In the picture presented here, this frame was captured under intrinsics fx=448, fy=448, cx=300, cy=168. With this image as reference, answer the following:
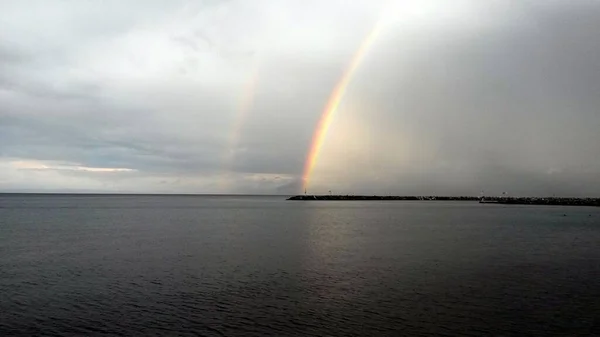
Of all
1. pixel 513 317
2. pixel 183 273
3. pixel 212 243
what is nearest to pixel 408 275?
pixel 513 317

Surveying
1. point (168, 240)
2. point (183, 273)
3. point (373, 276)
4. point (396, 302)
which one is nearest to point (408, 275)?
point (373, 276)

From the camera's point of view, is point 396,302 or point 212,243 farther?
point 212,243

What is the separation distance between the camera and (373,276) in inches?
1289

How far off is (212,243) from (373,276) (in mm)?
26986

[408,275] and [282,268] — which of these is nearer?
[408,275]

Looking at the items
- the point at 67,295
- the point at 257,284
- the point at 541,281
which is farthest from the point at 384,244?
the point at 67,295

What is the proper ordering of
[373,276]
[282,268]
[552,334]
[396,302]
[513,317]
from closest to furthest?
[552,334] < [513,317] < [396,302] < [373,276] < [282,268]

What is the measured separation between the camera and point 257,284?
29.8 meters

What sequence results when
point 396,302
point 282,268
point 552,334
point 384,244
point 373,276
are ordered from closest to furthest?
1. point 552,334
2. point 396,302
3. point 373,276
4. point 282,268
5. point 384,244

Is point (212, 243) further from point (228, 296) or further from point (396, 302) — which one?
point (396, 302)

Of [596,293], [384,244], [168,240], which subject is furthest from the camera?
[168,240]

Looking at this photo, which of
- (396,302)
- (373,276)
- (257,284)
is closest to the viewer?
(396,302)

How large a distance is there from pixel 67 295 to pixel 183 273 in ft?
29.3

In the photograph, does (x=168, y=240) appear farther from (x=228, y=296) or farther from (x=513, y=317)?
(x=513, y=317)
